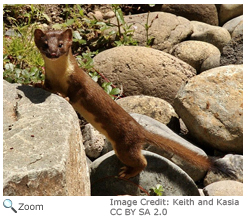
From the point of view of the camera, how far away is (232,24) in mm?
6766

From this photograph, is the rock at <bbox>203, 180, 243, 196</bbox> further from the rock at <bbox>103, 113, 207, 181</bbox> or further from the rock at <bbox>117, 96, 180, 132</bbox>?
the rock at <bbox>117, 96, 180, 132</bbox>

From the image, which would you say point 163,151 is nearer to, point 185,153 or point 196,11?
point 185,153

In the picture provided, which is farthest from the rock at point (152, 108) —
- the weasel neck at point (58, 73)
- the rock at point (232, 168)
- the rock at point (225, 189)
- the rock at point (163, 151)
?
the weasel neck at point (58, 73)

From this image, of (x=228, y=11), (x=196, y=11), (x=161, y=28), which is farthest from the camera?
(x=228, y=11)

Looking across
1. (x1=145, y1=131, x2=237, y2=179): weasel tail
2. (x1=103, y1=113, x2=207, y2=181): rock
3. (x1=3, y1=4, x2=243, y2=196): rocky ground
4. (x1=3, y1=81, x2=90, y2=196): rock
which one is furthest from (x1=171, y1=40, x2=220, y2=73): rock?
(x1=3, y1=81, x2=90, y2=196): rock

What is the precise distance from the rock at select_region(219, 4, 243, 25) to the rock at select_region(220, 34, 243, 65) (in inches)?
71.7

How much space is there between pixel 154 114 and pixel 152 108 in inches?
2.9

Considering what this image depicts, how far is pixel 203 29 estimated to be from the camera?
265 inches

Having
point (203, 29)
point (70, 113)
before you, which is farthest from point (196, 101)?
point (203, 29)

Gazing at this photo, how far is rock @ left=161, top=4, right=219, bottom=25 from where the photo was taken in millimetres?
6863

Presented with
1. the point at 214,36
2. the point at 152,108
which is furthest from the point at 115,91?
the point at 214,36

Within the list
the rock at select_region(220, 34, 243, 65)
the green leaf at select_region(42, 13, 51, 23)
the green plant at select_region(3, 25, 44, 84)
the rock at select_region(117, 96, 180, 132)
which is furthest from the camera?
the green leaf at select_region(42, 13, 51, 23)

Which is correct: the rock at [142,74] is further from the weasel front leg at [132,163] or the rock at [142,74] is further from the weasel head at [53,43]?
the weasel head at [53,43]
